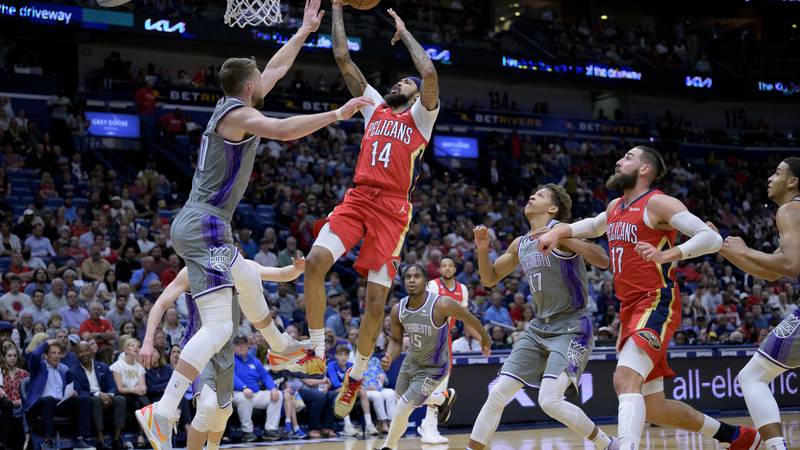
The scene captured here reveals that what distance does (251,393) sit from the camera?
12875mm

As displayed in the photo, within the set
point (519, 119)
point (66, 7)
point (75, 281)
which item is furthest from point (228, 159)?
point (519, 119)

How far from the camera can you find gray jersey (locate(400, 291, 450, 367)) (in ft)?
35.2

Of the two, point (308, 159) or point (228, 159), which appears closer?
point (228, 159)

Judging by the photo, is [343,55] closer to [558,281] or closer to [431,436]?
[558,281]

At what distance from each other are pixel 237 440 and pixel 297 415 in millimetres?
1050

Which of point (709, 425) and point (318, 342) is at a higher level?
point (318, 342)

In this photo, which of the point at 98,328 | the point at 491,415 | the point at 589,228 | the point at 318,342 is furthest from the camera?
the point at 98,328

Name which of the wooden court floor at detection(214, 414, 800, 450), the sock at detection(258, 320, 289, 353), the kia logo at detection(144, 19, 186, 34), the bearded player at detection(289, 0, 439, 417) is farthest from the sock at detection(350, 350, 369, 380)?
the kia logo at detection(144, 19, 186, 34)

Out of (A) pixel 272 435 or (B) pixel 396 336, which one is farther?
(A) pixel 272 435

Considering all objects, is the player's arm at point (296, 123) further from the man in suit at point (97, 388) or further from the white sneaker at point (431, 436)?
the white sneaker at point (431, 436)

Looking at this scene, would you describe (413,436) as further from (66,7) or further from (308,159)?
(66,7)

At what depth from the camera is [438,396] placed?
12.3 metres

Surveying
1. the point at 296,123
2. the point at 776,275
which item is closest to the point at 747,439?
the point at 776,275

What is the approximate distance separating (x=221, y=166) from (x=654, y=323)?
11.4 ft
